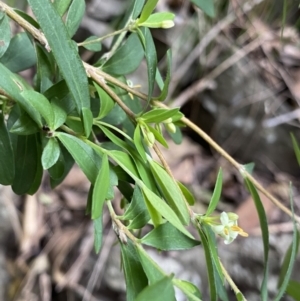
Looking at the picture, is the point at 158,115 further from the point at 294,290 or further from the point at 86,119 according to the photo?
the point at 294,290

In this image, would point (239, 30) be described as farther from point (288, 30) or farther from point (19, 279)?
point (19, 279)

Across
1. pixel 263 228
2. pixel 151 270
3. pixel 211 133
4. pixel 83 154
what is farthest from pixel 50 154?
pixel 211 133

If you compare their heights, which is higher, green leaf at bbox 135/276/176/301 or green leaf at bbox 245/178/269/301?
green leaf at bbox 135/276/176/301

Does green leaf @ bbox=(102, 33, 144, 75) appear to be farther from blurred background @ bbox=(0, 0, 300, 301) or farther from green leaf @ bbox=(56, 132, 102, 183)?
blurred background @ bbox=(0, 0, 300, 301)

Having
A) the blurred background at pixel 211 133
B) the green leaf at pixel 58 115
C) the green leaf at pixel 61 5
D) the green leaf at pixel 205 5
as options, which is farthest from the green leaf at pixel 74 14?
the blurred background at pixel 211 133

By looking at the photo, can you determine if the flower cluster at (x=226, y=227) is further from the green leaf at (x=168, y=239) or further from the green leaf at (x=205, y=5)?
the green leaf at (x=205, y=5)

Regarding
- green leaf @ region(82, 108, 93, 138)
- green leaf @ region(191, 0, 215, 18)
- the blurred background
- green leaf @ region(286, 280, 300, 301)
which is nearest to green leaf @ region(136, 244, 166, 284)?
green leaf @ region(82, 108, 93, 138)

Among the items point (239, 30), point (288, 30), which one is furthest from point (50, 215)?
point (288, 30)
